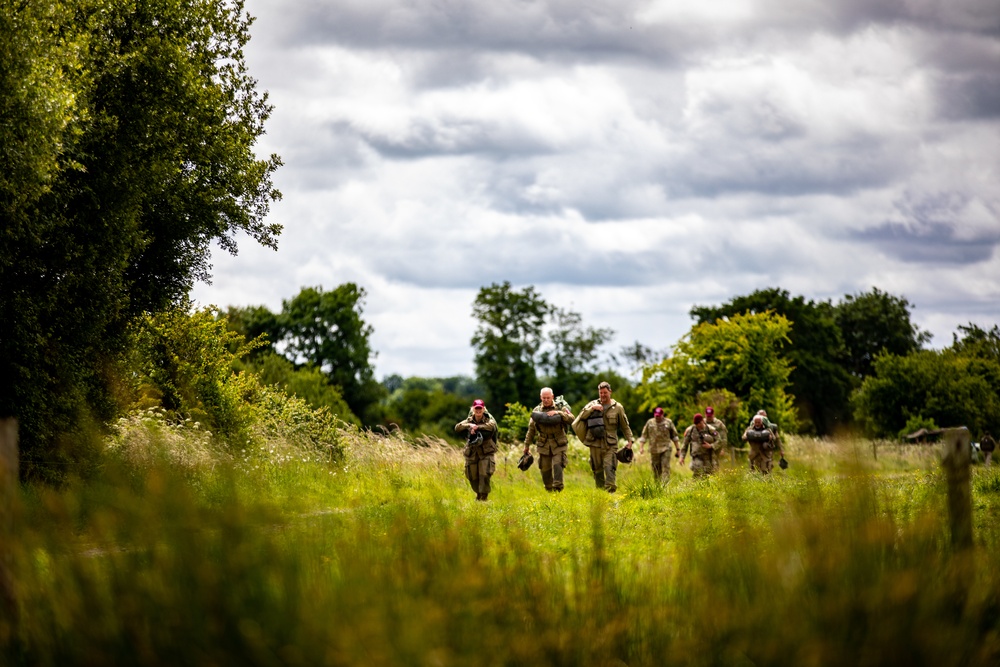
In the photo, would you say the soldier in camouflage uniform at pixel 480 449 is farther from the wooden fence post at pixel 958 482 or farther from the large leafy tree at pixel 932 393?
the large leafy tree at pixel 932 393

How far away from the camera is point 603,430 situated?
68.8ft

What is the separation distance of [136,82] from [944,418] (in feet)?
169

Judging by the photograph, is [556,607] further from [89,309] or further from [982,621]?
[89,309]

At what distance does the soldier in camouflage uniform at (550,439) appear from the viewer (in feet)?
67.5

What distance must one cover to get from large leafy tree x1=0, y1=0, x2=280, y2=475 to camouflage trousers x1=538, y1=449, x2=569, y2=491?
29.2ft

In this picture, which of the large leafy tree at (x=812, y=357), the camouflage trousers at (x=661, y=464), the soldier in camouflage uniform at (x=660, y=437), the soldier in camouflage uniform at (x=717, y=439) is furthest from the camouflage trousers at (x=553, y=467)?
the large leafy tree at (x=812, y=357)

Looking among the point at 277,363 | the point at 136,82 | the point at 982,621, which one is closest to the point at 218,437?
the point at 136,82

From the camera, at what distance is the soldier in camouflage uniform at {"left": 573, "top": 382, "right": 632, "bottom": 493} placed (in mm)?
20969

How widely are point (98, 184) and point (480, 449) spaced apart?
891cm

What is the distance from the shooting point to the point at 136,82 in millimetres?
19531

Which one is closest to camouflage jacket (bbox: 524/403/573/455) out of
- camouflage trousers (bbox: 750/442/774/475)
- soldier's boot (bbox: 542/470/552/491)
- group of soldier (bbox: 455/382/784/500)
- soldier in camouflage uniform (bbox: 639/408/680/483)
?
group of soldier (bbox: 455/382/784/500)

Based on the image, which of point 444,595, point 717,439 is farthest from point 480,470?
point 444,595

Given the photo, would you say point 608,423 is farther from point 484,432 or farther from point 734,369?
point 734,369

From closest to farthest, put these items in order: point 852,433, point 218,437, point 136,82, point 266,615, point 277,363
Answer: point 266,615
point 852,433
point 136,82
point 218,437
point 277,363
